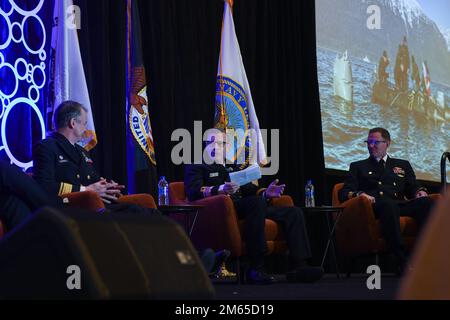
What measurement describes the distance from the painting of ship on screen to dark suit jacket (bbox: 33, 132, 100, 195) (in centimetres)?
295

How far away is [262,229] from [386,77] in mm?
2755

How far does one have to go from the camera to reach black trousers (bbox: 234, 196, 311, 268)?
466 centimetres

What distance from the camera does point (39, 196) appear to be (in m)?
3.04

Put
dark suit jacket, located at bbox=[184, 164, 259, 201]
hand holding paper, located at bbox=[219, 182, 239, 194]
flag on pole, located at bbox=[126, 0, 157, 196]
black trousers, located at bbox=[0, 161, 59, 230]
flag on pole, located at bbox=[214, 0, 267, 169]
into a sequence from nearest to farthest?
1. black trousers, located at bbox=[0, 161, 59, 230]
2. hand holding paper, located at bbox=[219, 182, 239, 194]
3. dark suit jacket, located at bbox=[184, 164, 259, 201]
4. flag on pole, located at bbox=[126, 0, 157, 196]
5. flag on pole, located at bbox=[214, 0, 267, 169]

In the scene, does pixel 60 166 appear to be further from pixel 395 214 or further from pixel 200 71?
pixel 395 214

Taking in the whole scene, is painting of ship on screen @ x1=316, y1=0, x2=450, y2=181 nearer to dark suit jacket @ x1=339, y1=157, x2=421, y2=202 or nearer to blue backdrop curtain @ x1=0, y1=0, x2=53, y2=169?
dark suit jacket @ x1=339, y1=157, x2=421, y2=202

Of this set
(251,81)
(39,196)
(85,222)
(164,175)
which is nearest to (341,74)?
(251,81)

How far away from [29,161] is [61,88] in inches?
20.3

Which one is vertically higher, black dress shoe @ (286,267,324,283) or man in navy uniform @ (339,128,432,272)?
man in navy uniform @ (339,128,432,272)

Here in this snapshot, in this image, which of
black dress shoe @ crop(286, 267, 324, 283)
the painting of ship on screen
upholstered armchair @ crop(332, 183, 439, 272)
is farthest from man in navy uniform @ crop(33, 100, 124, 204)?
the painting of ship on screen

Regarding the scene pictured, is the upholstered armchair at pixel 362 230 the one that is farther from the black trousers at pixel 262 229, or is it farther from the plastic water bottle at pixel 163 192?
the plastic water bottle at pixel 163 192

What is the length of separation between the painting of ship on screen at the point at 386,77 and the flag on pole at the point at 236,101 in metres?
A: 0.86

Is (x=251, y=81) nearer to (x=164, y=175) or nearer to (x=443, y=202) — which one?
(x=164, y=175)

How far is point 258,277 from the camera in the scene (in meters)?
4.55
